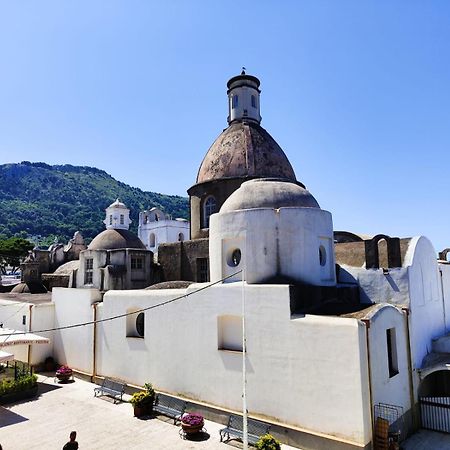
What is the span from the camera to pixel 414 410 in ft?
44.9

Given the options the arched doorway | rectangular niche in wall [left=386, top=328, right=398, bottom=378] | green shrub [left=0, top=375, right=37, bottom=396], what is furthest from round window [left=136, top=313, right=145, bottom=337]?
the arched doorway

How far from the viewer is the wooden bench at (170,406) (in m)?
14.0

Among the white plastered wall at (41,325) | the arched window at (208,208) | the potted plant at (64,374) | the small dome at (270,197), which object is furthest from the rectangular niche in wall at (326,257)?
the white plastered wall at (41,325)

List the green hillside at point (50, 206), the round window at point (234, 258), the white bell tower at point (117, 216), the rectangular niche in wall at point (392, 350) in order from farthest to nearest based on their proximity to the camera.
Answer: the green hillside at point (50, 206) → the white bell tower at point (117, 216) → the round window at point (234, 258) → the rectangular niche in wall at point (392, 350)

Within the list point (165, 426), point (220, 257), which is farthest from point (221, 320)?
point (165, 426)

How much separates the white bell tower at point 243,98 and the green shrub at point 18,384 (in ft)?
56.8

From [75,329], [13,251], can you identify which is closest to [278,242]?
[75,329]

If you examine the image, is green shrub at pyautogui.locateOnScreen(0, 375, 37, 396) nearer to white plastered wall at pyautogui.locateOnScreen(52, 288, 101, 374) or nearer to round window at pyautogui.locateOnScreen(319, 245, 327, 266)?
white plastered wall at pyautogui.locateOnScreen(52, 288, 101, 374)

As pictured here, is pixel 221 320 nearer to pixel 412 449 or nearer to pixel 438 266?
pixel 412 449

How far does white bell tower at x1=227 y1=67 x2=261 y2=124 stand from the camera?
23375mm

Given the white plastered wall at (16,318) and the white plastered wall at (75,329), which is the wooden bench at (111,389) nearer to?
the white plastered wall at (75,329)

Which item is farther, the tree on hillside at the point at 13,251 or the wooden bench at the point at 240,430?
the tree on hillside at the point at 13,251

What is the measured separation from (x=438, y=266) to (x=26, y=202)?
188m

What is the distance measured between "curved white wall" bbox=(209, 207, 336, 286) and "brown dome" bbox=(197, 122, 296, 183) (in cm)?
657
